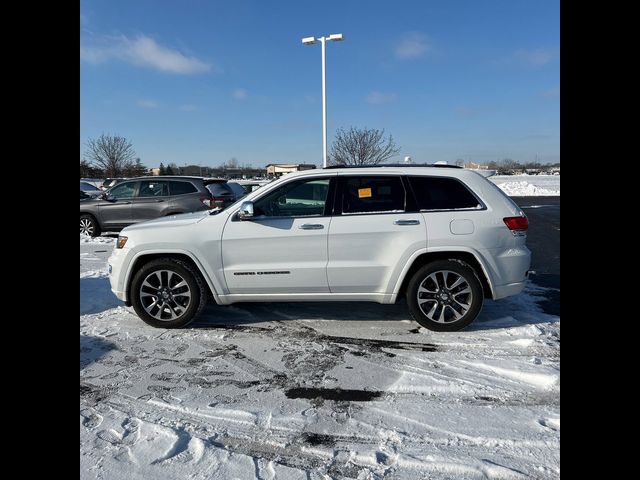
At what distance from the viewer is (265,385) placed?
3.55m

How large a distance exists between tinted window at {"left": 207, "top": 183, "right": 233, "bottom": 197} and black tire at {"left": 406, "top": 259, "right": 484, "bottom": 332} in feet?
25.6

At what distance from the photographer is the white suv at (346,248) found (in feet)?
15.1

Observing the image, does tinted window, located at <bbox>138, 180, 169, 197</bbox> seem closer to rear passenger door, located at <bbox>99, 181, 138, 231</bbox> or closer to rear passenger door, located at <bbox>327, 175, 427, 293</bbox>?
rear passenger door, located at <bbox>99, 181, 138, 231</bbox>

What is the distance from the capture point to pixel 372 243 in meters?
4.62

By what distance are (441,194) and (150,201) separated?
Answer: 8966 millimetres

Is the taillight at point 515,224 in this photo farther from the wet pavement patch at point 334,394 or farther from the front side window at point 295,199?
the wet pavement patch at point 334,394

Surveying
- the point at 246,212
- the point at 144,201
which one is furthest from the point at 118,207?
the point at 246,212

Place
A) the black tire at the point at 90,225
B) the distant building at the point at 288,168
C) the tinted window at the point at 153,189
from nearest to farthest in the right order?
the distant building at the point at 288,168
the tinted window at the point at 153,189
the black tire at the point at 90,225

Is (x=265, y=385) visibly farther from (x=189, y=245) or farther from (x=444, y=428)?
(x=189, y=245)

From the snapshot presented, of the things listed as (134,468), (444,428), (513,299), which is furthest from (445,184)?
(134,468)

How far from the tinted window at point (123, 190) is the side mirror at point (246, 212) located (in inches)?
325

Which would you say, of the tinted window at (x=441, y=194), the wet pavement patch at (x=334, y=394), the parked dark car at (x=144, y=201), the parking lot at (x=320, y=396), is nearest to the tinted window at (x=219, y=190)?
the parked dark car at (x=144, y=201)

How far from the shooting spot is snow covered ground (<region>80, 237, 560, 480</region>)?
2.55 m
